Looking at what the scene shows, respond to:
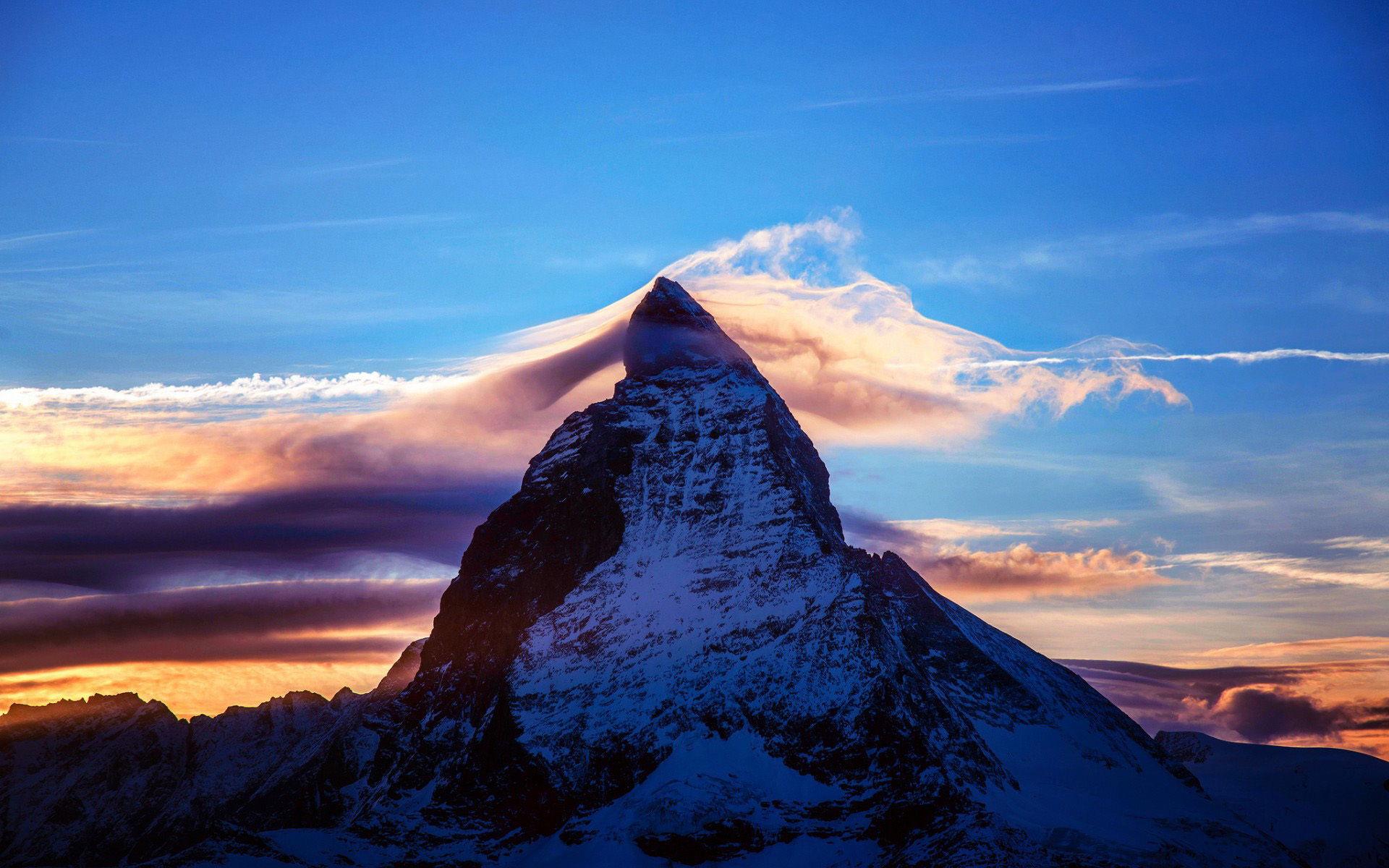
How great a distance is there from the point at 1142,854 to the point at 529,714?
89372mm

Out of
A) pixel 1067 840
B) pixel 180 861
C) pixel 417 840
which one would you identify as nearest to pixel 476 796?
pixel 417 840

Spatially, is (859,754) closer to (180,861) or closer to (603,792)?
(603,792)

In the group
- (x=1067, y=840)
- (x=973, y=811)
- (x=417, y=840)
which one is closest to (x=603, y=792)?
(x=417, y=840)

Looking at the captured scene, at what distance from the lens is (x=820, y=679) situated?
647 feet

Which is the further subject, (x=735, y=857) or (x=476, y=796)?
(x=476, y=796)

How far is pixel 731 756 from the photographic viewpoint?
192 meters

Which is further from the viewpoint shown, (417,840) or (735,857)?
(417,840)

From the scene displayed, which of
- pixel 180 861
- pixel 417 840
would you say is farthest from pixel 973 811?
pixel 180 861

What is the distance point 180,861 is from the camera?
623 ft

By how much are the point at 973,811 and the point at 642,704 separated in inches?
1955

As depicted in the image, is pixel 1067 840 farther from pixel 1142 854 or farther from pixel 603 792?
pixel 603 792

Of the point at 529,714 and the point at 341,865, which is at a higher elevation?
the point at 529,714

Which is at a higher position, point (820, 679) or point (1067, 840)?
point (820, 679)

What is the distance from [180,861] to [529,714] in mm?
52837
